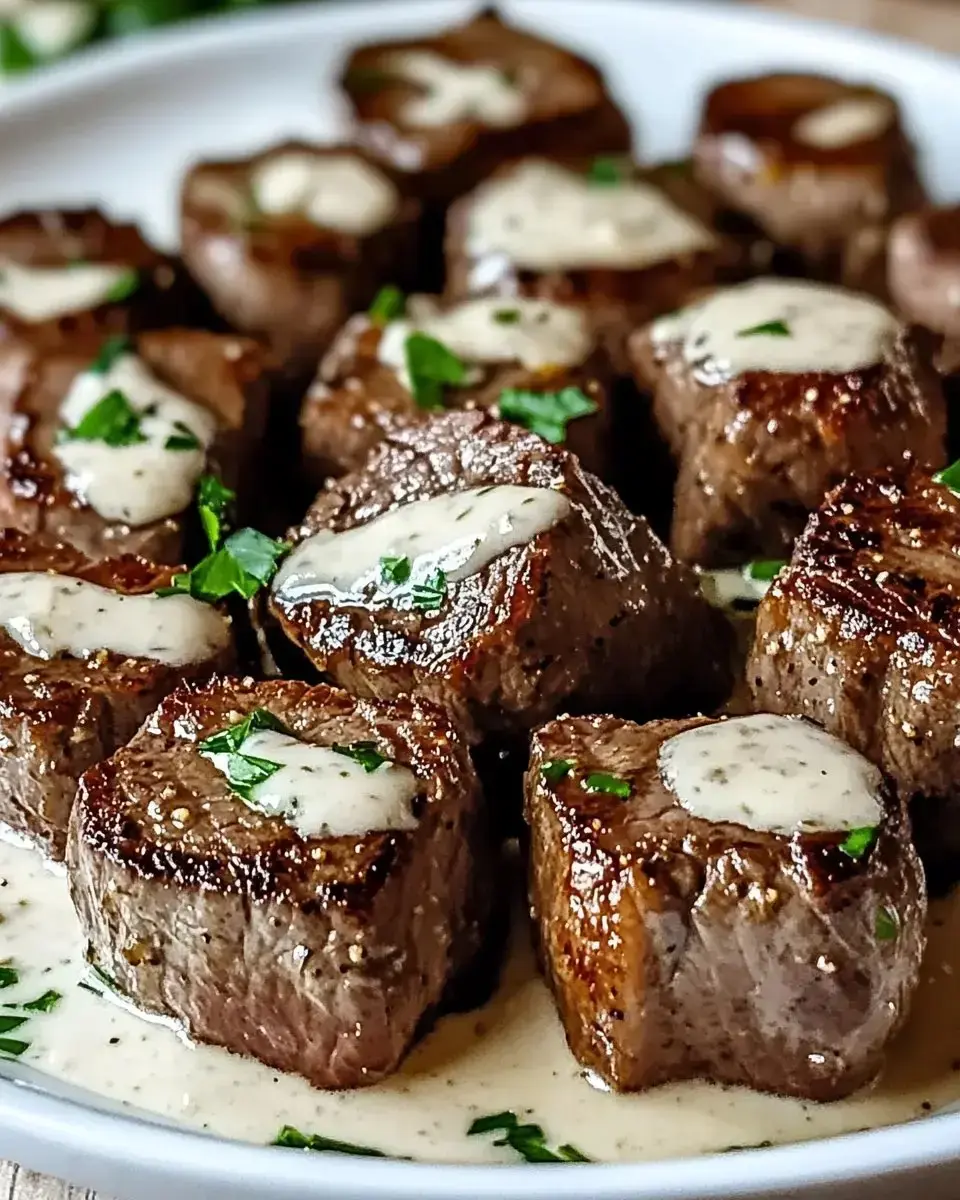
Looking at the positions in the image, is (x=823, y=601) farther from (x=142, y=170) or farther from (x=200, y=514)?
(x=142, y=170)

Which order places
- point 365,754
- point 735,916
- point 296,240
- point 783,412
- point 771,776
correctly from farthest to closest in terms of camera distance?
point 296,240 → point 783,412 → point 365,754 → point 771,776 → point 735,916

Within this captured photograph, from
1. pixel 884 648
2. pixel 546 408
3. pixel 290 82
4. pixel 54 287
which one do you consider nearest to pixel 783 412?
pixel 546 408

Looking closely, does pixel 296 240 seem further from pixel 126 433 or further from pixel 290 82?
pixel 290 82

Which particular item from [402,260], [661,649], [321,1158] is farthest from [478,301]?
[321,1158]

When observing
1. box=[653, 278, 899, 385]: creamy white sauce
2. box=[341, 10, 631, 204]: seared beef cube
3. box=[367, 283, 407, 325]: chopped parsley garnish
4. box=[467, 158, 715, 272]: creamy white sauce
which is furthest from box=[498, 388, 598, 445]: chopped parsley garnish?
box=[341, 10, 631, 204]: seared beef cube

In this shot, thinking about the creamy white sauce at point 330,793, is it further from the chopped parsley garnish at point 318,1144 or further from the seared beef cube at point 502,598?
the chopped parsley garnish at point 318,1144

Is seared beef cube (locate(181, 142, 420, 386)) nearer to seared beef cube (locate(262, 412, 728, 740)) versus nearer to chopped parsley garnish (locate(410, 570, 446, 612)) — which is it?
seared beef cube (locate(262, 412, 728, 740))
